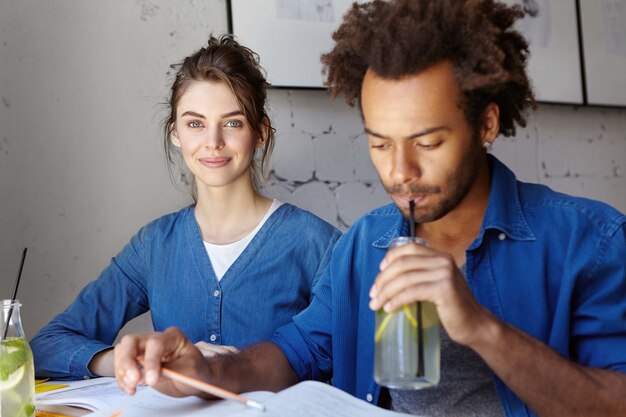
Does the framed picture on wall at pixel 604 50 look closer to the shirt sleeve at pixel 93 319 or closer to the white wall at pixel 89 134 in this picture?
the white wall at pixel 89 134

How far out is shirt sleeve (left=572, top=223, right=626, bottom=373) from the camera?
932 millimetres

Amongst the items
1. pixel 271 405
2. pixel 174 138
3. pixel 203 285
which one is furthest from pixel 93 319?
pixel 271 405

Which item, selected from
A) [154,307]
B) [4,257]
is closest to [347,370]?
[154,307]

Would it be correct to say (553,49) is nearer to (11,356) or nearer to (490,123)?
(490,123)

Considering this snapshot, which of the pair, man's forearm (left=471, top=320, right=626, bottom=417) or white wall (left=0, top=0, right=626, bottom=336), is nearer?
man's forearm (left=471, top=320, right=626, bottom=417)

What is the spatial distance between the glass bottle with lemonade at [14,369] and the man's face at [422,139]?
53cm

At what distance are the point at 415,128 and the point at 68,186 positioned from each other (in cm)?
99

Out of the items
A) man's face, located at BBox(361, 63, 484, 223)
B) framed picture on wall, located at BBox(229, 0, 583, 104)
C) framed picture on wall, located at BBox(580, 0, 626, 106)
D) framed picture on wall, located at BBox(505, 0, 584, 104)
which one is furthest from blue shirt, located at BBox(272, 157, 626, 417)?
framed picture on wall, located at BBox(580, 0, 626, 106)

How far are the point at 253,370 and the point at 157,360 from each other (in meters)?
0.22

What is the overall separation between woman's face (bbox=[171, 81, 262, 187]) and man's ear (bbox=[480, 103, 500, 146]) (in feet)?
1.98

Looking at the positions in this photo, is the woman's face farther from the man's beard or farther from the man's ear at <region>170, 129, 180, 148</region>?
the man's beard

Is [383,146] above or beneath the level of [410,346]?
above

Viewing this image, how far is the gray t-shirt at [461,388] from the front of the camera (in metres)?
1.02

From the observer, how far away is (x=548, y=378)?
866mm
